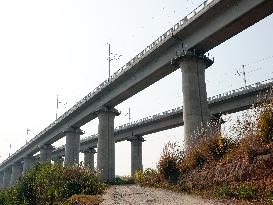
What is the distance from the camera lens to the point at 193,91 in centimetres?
2998

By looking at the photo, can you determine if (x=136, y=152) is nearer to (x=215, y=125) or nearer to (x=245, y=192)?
(x=215, y=125)

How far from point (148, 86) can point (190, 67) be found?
9.23 meters

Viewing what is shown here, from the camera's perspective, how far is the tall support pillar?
29344 mm

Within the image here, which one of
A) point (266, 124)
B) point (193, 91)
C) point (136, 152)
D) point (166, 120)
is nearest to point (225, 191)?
point (266, 124)

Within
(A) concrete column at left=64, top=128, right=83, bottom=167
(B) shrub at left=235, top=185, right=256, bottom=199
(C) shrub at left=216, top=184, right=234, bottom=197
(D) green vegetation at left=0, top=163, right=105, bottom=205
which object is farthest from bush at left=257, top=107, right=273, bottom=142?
(A) concrete column at left=64, top=128, right=83, bottom=167

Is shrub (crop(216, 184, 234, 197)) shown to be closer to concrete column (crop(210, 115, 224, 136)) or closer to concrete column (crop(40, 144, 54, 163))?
concrete column (crop(210, 115, 224, 136))

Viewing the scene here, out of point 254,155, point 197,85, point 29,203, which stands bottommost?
point 29,203

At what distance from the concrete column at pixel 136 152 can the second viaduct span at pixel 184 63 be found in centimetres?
1688

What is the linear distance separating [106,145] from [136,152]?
20180mm

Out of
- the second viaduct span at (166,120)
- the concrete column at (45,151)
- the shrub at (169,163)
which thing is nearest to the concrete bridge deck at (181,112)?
the second viaduct span at (166,120)

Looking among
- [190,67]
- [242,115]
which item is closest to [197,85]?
[190,67]

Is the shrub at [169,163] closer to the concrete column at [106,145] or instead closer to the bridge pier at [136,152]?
the concrete column at [106,145]

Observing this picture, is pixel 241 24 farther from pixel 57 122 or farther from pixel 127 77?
pixel 57 122

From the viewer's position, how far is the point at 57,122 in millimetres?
65688
